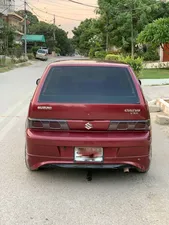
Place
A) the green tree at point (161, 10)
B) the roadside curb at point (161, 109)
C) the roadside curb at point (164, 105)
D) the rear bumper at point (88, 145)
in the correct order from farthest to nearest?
the green tree at point (161, 10) < the roadside curb at point (164, 105) < the roadside curb at point (161, 109) < the rear bumper at point (88, 145)

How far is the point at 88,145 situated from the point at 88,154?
15 centimetres

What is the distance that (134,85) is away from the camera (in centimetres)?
507

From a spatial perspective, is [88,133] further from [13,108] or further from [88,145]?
[13,108]

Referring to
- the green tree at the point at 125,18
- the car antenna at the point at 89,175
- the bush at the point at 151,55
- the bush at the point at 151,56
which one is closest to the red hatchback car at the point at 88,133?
the car antenna at the point at 89,175

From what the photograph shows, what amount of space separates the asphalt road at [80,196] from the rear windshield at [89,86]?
3.60ft

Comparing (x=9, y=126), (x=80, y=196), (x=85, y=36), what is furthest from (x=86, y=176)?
(x=85, y=36)

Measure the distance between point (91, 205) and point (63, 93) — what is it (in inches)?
61.7

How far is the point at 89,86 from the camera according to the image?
16.7 feet

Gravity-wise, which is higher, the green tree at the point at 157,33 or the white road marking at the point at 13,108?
the green tree at the point at 157,33

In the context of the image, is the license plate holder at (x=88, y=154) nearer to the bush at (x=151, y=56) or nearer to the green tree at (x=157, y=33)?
the green tree at (x=157, y=33)

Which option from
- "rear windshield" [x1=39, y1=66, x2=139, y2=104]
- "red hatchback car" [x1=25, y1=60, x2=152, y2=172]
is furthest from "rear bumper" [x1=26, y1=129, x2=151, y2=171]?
"rear windshield" [x1=39, y1=66, x2=139, y2=104]

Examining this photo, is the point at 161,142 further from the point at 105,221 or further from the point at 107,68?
the point at 105,221

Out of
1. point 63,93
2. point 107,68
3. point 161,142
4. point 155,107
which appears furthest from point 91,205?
point 155,107

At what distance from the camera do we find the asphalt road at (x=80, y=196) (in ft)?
12.6
